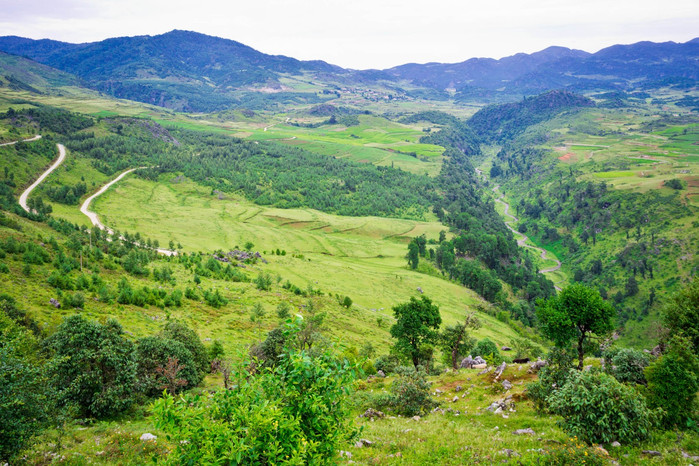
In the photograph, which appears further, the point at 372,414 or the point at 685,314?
the point at 372,414

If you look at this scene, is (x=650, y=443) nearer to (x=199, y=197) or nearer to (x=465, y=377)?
(x=465, y=377)

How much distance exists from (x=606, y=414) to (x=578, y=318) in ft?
61.3

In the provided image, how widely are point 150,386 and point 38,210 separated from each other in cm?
11047

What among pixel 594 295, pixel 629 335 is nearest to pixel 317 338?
pixel 594 295

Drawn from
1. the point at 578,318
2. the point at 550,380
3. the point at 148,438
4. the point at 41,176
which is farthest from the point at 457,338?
the point at 41,176

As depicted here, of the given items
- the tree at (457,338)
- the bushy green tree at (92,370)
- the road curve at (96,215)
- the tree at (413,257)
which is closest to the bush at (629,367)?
the tree at (457,338)

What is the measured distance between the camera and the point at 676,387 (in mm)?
20547

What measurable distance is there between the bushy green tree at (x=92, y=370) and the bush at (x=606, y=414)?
1148 inches

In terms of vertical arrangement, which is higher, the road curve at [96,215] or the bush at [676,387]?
the bush at [676,387]

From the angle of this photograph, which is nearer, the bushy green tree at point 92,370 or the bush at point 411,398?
the bushy green tree at point 92,370

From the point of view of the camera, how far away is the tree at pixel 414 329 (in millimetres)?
47844

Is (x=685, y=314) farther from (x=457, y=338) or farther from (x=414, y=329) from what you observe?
(x=414, y=329)

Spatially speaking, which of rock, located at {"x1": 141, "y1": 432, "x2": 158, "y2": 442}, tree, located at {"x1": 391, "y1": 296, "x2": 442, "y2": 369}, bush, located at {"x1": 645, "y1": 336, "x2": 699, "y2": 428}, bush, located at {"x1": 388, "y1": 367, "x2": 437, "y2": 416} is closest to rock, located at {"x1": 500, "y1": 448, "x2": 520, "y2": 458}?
bush, located at {"x1": 645, "y1": 336, "x2": 699, "y2": 428}

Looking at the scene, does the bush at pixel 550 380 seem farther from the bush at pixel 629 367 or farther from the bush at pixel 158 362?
the bush at pixel 158 362
